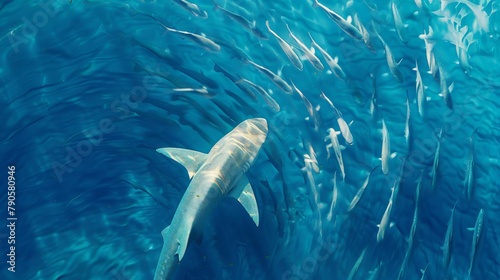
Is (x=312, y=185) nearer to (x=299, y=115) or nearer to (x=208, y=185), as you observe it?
(x=299, y=115)

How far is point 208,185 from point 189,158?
66 cm

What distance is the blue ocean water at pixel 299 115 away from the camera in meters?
6.70

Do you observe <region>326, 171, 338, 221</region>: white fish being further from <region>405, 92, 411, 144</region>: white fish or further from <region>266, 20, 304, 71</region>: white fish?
<region>266, 20, 304, 71</region>: white fish

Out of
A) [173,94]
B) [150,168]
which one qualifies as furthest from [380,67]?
[150,168]

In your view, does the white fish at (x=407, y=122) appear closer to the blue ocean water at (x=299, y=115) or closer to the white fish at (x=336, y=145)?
the blue ocean water at (x=299, y=115)

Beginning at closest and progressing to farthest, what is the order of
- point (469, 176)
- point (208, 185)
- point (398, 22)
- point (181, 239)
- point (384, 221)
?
point (181, 239)
point (208, 185)
point (384, 221)
point (469, 176)
point (398, 22)

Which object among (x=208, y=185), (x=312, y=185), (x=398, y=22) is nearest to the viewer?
(x=208, y=185)

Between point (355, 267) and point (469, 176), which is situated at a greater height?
point (469, 176)

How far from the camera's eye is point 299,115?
688cm

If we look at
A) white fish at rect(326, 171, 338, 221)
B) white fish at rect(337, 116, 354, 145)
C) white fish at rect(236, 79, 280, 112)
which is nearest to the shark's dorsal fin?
white fish at rect(236, 79, 280, 112)

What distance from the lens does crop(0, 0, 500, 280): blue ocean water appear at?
6703 mm

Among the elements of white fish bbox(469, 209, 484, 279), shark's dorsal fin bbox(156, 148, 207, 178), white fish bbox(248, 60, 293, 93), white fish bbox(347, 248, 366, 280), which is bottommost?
white fish bbox(347, 248, 366, 280)

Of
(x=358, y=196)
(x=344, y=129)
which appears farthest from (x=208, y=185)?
(x=358, y=196)

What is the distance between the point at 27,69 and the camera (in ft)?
21.8
